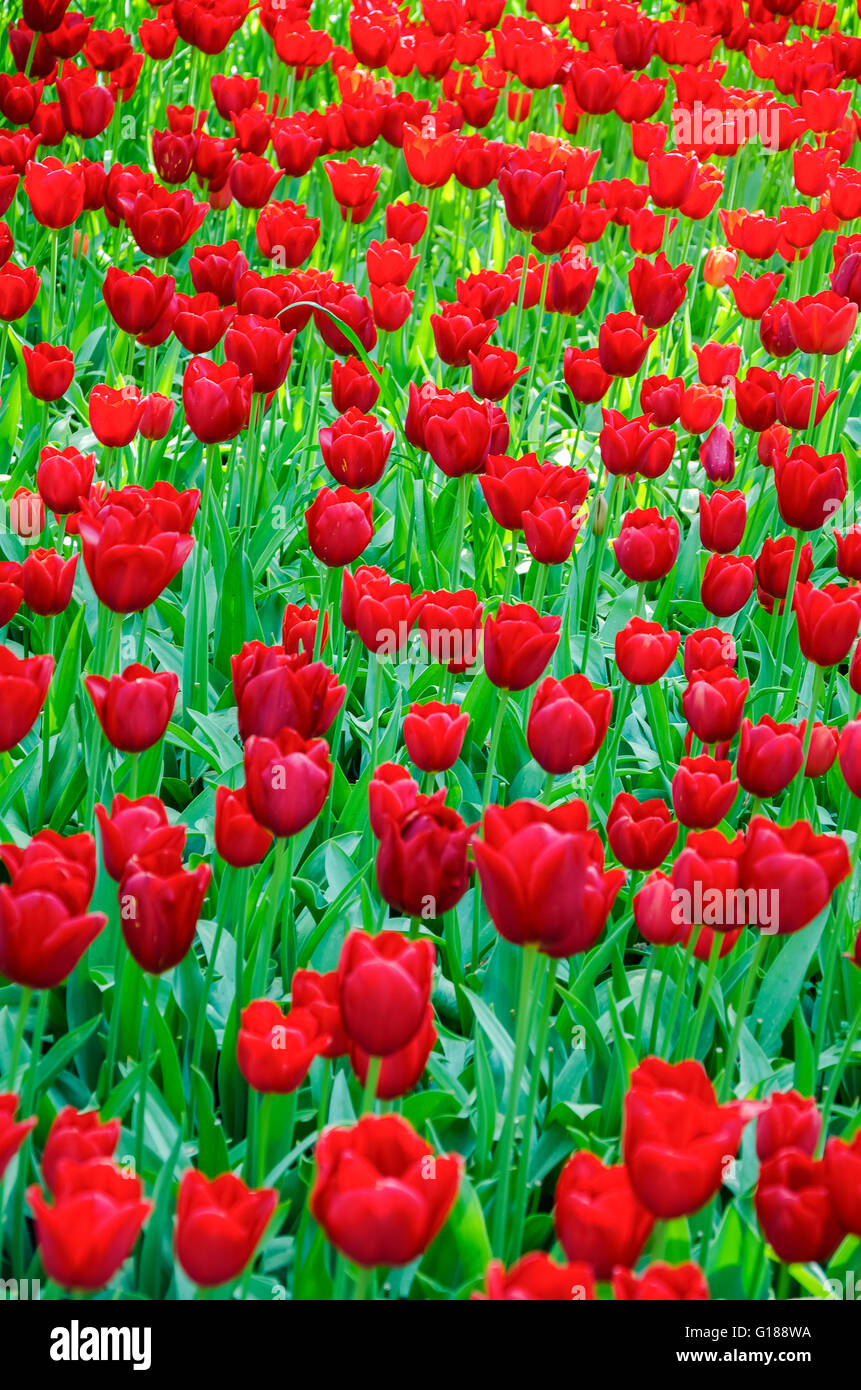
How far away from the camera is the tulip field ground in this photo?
1.30 meters

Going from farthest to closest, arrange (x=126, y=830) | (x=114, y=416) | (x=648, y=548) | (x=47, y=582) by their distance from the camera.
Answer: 1. (x=114, y=416)
2. (x=648, y=548)
3. (x=47, y=582)
4. (x=126, y=830)

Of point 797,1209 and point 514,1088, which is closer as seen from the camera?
point 797,1209

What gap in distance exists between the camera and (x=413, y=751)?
1.90m

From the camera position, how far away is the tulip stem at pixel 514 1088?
1.41 metres

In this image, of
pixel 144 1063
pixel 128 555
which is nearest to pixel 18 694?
pixel 128 555

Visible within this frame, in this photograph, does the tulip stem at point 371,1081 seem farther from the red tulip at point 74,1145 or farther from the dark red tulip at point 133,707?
the dark red tulip at point 133,707

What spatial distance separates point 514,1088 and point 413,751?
54 centimetres

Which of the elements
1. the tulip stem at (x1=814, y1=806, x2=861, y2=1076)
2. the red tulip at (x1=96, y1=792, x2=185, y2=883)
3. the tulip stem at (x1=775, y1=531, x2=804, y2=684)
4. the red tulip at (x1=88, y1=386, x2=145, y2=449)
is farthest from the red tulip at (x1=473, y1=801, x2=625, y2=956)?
the red tulip at (x1=88, y1=386, x2=145, y2=449)

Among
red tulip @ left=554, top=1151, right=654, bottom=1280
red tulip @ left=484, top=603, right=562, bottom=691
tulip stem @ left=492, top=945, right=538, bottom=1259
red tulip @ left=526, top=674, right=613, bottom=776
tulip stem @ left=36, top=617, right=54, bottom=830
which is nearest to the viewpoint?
red tulip @ left=554, top=1151, right=654, bottom=1280

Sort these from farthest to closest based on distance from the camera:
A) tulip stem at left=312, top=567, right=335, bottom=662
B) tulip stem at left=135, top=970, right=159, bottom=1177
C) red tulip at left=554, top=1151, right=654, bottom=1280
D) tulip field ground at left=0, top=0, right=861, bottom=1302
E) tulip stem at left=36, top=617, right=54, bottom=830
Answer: tulip stem at left=312, top=567, right=335, bottom=662 → tulip stem at left=36, top=617, right=54, bottom=830 → tulip stem at left=135, top=970, right=159, bottom=1177 → tulip field ground at left=0, top=0, right=861, bottom=1302 → red tulip at left=554, top=1151, right=654, bottom=1280

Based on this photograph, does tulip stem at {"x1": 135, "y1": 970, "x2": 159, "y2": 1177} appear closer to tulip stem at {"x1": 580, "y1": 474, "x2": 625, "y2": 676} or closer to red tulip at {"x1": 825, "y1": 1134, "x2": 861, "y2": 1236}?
red tulip at {"x1": 825, "y1": 1134, "x2": 861, "y2": 1236}

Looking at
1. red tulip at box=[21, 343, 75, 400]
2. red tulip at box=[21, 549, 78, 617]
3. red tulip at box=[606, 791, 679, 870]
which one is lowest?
red tulip at box=[606, 791, 679, 870]

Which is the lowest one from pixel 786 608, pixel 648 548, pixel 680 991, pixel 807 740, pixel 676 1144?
pixel 680 991

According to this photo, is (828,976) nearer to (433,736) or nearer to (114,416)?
(433,736)
